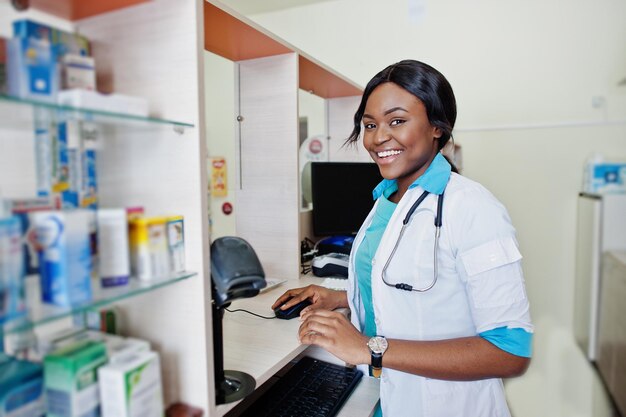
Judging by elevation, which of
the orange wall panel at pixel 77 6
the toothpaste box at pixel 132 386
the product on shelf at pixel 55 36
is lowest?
the toothpaste box at pixel 132 386

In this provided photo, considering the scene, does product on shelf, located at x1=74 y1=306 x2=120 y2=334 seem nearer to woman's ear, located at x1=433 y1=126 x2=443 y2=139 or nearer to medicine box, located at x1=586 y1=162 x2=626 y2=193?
woman's ear, located at x1=433 y1=126 x2=443 y2=139

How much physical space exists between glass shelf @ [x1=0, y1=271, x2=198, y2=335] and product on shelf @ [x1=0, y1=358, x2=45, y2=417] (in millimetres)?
94

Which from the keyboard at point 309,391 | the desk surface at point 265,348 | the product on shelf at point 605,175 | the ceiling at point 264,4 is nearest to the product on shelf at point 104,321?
the desk surface at point 265,348

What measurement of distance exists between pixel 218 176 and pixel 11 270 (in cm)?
326

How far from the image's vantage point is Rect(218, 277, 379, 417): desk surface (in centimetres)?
91

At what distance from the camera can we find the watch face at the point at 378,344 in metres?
0.95

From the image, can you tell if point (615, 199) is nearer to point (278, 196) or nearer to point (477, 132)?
point (477, 132)

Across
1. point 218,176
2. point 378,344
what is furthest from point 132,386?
point 218,176

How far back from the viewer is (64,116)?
1.77ft

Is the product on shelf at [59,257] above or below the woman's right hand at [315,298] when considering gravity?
above

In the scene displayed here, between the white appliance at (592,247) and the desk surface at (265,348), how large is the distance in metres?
1.87

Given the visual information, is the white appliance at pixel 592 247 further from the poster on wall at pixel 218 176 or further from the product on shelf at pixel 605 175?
the poster on wall at pixel 218 176

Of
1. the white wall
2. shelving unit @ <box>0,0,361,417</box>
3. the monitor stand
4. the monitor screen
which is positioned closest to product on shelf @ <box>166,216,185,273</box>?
shelving unit @ <box>0,0,361,417</box>

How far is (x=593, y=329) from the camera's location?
2453 millimetres
